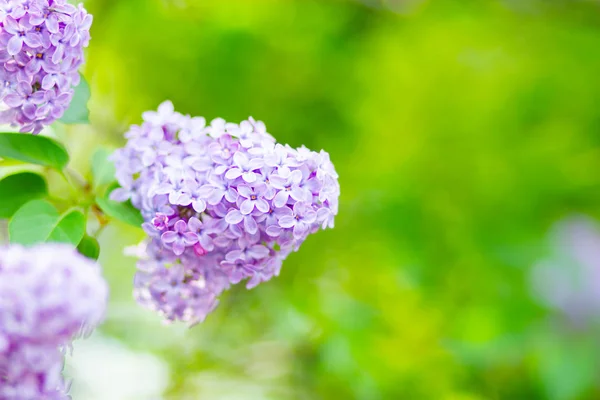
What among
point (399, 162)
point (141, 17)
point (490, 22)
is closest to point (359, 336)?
point (399, 162)

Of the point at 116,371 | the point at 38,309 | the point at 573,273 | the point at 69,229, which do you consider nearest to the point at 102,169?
the point at 69,229

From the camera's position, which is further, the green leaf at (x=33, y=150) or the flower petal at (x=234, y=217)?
the green leaf at (x=33, y=150)

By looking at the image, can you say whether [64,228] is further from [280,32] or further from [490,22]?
[490,22]

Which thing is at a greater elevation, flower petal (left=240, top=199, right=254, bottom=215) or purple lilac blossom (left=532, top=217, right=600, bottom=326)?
purple lilac blossom (left=532, top=217, right=600, bottom=326)

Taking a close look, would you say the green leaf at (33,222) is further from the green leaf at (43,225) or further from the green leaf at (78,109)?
the green leaf at (78,109)

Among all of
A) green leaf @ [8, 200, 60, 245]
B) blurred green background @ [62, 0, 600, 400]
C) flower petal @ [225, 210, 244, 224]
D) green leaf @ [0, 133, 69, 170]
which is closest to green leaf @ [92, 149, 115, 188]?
green leaf @ [0, 133, 69, 170]

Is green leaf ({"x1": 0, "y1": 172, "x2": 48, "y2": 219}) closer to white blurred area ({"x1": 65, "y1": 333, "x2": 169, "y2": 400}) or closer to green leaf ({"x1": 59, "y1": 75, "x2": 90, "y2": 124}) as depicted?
green leaf ({"x1": 59, "y1": 75, "x2": 90, "y2": 124})

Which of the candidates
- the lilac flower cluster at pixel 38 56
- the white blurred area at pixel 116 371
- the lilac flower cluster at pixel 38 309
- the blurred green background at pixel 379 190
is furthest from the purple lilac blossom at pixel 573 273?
the lilac flower cluster at pixel 38 309

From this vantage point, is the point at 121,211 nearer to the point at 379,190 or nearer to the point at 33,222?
the point at 33,222
